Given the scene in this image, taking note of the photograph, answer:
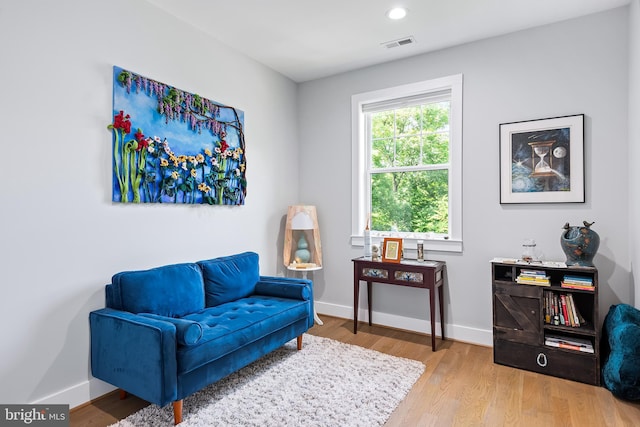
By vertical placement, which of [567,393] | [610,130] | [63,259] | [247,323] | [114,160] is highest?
[610,130]

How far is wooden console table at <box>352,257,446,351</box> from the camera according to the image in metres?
3.11

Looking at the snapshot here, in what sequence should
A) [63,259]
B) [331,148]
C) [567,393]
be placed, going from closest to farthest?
1. [63,259]
2. [567,393]
3. [331,148]

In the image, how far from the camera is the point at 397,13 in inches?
110

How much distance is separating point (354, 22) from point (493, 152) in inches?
66.0

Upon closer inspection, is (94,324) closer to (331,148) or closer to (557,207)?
(331,148)

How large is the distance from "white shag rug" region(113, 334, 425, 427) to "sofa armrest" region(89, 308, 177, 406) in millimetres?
263

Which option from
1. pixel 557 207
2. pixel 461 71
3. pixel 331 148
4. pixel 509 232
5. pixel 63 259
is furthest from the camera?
pixel 331 148

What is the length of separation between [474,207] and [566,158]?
807 millimetres

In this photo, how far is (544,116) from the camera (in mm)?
2955

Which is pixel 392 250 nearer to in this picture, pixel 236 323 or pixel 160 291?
pixel 236 323

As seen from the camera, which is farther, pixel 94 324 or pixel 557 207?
pixel 557 207

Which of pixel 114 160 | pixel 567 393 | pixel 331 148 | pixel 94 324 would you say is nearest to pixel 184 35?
pixel 114 160

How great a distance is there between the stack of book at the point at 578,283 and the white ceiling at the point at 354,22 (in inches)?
81.7

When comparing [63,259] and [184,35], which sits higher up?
[184,35]
